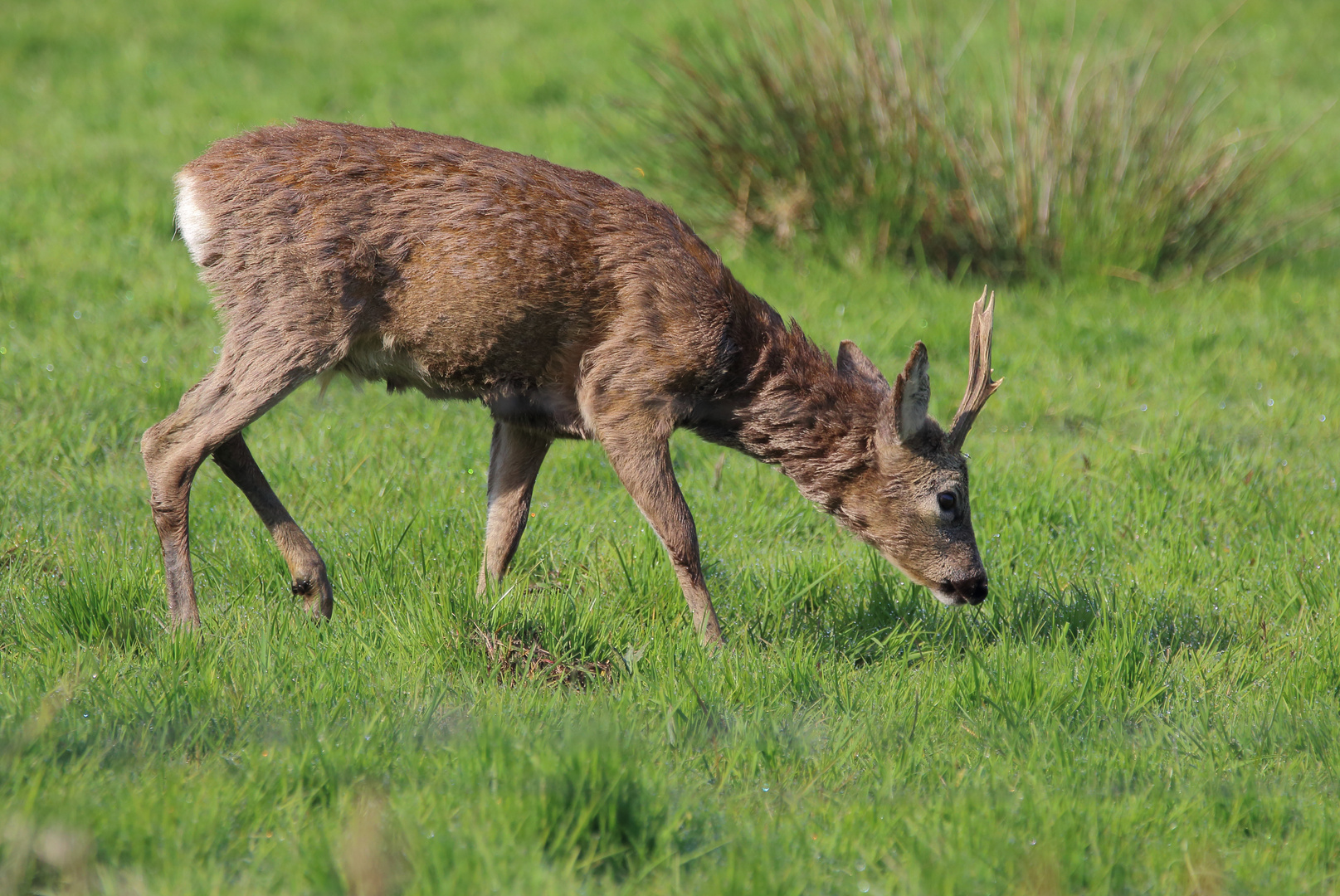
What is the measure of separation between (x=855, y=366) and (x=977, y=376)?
22.0 inches

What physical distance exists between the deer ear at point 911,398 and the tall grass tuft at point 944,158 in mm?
4302

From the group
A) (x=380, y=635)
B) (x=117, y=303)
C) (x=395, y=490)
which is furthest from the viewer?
(x=117, y=303)

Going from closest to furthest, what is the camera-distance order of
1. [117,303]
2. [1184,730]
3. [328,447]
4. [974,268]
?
[1184,730] < [328,447] < [117,303] < [974,268]

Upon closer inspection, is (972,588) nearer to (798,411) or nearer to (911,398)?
(911,398)

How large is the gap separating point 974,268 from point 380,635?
5.93 metres

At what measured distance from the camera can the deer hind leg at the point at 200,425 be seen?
465 centimetres

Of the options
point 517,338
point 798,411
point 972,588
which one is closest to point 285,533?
point 517,338

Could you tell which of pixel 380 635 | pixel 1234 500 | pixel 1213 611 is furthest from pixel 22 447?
pixel 1234 500

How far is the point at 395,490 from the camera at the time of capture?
6.12 meters

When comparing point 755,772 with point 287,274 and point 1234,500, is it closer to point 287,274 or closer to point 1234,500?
point 287,274

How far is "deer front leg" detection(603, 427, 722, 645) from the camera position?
4.81 meters

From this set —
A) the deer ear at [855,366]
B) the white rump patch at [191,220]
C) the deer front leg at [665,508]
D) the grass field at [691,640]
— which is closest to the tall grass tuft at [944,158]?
the grass field at [691,640]

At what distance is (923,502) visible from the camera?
5.13 m

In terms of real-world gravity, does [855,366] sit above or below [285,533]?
above
